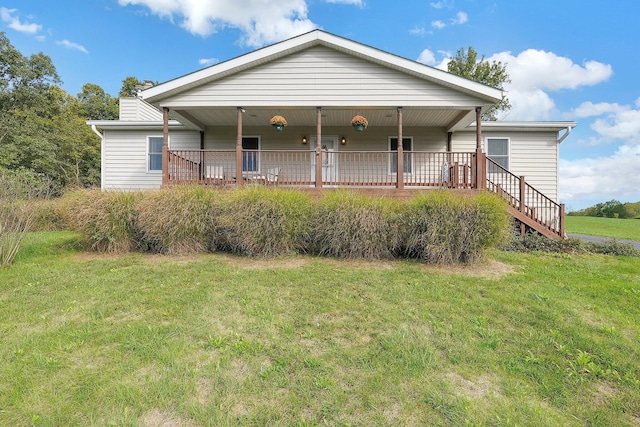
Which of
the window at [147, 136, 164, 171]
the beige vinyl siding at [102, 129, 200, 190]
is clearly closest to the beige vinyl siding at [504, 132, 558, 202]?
the window at [147, 136, 164, 171]

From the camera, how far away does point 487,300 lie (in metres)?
3.90

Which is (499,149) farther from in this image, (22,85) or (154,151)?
(22,85)

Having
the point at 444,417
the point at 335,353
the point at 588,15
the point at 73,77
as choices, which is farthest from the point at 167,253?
the point at 73,77

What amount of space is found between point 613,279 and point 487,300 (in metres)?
3.02

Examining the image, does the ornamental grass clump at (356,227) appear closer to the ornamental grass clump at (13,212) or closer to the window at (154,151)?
the ornamental grass clump at (13,212)

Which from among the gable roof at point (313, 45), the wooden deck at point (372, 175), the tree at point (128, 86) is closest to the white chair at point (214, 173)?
the wooden deck at point (372, 175)

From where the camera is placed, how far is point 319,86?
8.71m

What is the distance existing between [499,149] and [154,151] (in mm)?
13451

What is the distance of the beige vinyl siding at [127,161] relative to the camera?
1134 cm

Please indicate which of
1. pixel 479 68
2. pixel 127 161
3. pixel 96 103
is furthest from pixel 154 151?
pixel 96 103

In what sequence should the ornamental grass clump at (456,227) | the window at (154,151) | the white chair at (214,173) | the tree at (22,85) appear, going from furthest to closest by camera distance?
the tree at (22,85)
the window at (154,151)
the white chair at (214,173)
the ornamental grass clump at (456,227)

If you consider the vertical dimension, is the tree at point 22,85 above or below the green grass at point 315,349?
above

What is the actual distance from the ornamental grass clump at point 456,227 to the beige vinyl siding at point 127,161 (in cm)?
1034

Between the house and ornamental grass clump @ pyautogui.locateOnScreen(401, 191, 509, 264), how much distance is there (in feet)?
8.13
